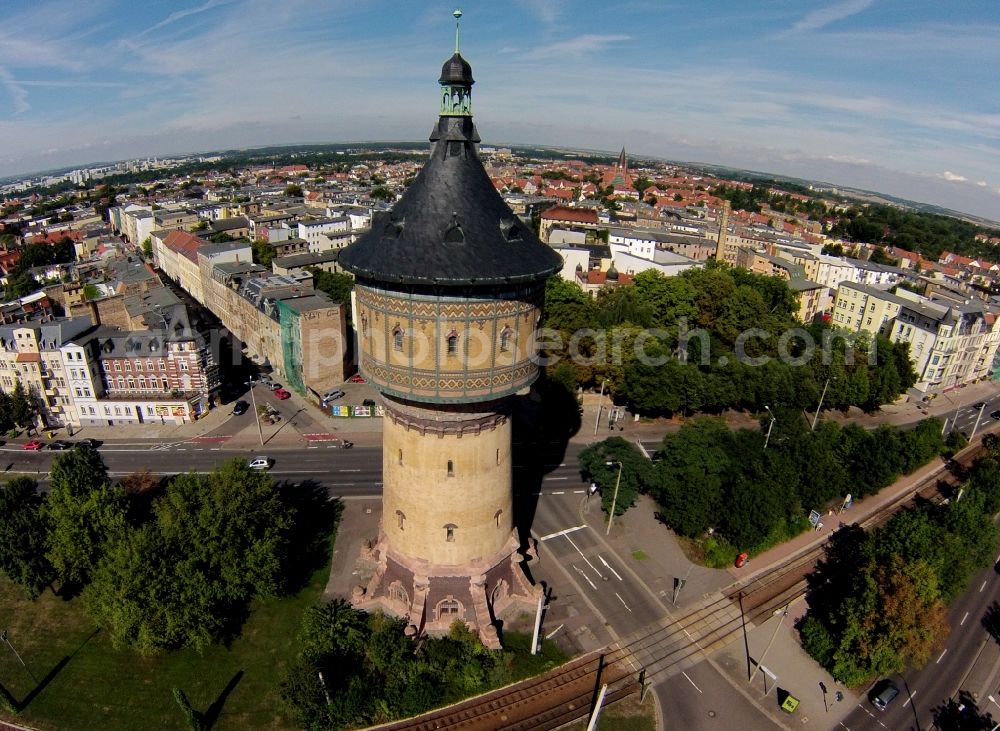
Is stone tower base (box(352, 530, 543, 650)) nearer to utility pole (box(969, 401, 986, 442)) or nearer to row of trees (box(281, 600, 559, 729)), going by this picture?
row of trees (box(281, 600, 559, 729))

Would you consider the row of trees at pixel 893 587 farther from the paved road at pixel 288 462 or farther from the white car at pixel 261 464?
the white car at pixel 261 464

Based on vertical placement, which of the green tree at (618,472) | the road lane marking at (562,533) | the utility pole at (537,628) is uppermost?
the green tree at (618,472)

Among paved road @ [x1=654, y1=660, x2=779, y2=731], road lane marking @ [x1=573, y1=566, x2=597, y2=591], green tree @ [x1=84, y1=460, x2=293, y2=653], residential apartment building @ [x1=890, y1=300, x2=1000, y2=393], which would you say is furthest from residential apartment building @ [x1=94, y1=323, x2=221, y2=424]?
residential apartment building @ [x1=890, y1=300, x2=1000, y2=393]

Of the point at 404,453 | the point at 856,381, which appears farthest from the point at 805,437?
the point at 404,453

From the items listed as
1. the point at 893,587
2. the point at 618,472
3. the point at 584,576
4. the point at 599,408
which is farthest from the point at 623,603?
the point at 599,408

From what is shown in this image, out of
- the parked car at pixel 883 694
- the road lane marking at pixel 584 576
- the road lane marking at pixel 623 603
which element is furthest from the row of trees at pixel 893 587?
the road lane marking at pixel 584 576

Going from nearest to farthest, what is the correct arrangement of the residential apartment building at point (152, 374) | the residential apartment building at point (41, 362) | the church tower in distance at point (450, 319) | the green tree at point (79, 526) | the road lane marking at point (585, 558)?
the church tower in distance at point (450, 319) → the green tree at point (79, 526) → the road lane marking at point (585, 558) → the residential apartment building at point (41, 362) → the residential apartment building at point (152, 374)
